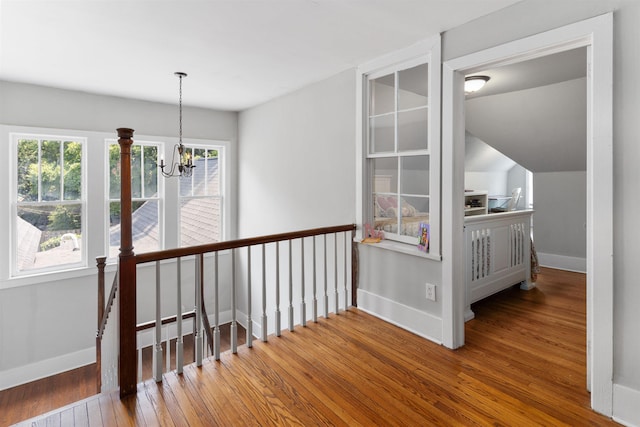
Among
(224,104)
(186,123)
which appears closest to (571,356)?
(224,104)

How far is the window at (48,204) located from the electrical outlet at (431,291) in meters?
4.02

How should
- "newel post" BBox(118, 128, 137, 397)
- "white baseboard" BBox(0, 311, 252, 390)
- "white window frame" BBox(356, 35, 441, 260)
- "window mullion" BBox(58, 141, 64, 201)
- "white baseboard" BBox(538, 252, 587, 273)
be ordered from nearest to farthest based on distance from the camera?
"newel post" BBox(118, 128, 137, 397)
"white window frame" BBox(356, 35, 441, 260)
"white baseboard" BBox(0, 311, 252, 390)
"window mullion" BBox(58, 141, 64, 201)
"white baseboard" BBox(538, 252, 587, 273)

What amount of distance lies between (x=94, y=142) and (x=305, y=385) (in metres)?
3.88

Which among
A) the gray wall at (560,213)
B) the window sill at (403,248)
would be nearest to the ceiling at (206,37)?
the window sill at (403,248)

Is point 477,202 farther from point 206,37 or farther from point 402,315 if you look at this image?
point 206,37

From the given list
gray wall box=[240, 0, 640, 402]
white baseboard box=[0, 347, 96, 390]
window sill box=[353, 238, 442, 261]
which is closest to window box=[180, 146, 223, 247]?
white baseboard box=[0, 347, 96, 390]

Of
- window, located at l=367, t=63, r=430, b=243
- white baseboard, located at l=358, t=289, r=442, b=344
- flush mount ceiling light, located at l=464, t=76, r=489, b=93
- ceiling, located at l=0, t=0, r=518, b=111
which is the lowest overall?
white baseboard, located at l=358, t=289, r=442, b=344

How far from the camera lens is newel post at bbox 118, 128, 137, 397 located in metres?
2.04

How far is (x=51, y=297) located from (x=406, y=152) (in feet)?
13.8

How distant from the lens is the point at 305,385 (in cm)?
212

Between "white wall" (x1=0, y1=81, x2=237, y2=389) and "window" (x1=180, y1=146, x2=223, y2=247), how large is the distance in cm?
93

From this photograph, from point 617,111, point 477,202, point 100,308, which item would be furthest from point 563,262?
point 100,308

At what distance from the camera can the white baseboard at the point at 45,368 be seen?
3577 millimetres

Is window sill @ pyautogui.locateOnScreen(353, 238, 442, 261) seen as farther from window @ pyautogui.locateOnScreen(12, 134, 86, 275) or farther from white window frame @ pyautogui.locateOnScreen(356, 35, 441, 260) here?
window @ pyautogui.locateOnScreen(12, 134, 86, 275)
